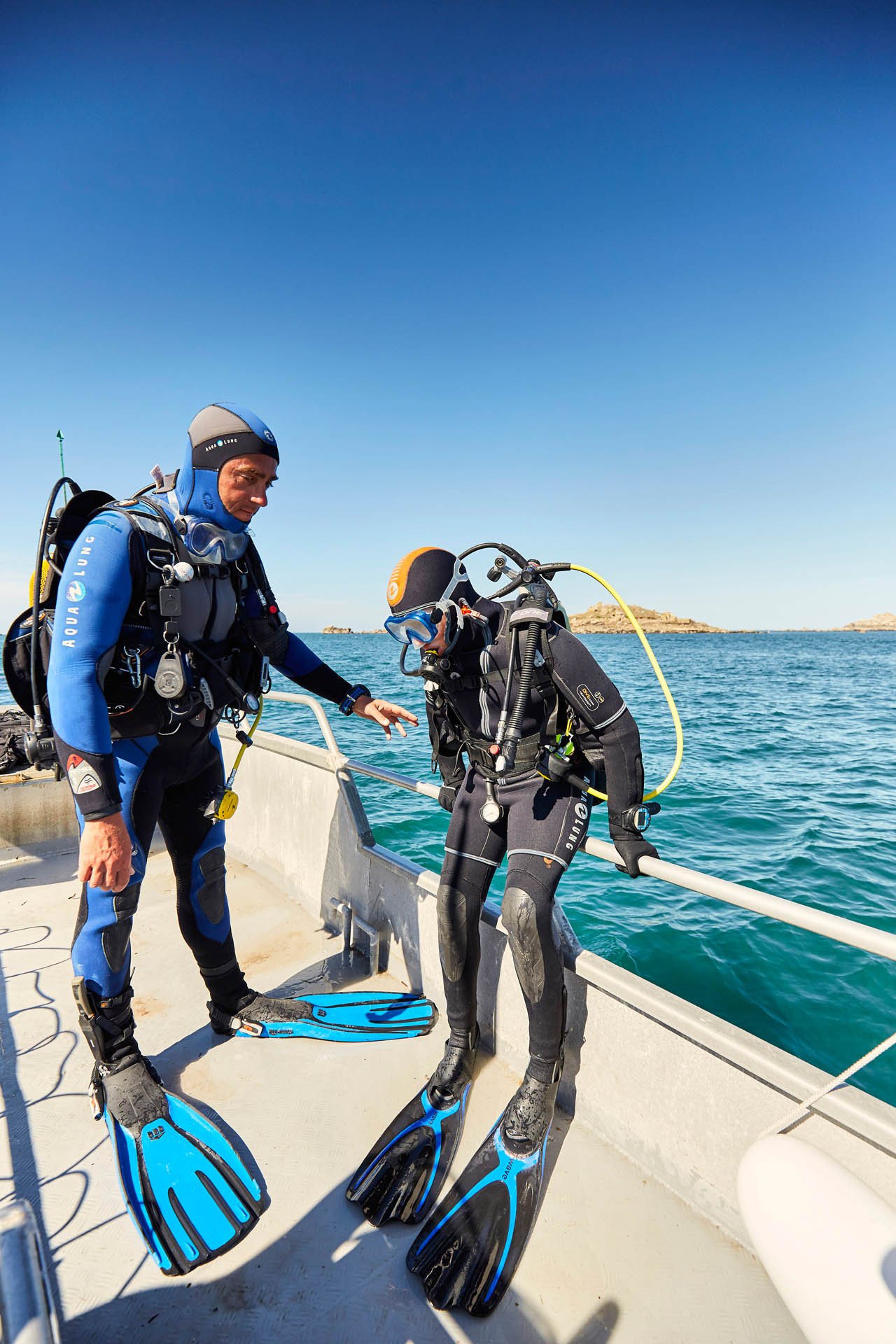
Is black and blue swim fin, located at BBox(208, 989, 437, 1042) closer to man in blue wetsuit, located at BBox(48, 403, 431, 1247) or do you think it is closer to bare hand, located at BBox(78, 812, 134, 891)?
man in blue wetsuit, located at BBox(48, 403, 431, 1247)

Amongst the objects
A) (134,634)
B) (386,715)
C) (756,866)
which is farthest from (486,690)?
(756,866)

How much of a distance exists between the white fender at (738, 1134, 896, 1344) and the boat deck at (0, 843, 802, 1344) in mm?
654

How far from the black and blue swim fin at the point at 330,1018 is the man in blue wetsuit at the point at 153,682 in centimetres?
4

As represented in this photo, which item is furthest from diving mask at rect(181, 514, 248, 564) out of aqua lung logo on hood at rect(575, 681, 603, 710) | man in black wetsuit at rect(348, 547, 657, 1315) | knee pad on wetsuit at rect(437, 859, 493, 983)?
knee pad on wetsuit at rect(437, 859, 493, 983)

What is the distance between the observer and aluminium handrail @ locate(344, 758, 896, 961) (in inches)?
59.0

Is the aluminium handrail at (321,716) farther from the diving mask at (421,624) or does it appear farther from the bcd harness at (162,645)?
the diving mask at (421,624)

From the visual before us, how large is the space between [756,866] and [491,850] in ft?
18.7

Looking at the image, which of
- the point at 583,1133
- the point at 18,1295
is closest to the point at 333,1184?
the point at 583,1133

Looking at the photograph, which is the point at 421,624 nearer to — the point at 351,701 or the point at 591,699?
the point at 591,699

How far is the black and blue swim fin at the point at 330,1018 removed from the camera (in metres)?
2.86

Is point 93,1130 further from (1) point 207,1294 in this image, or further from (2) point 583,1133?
(2) point 583,1133

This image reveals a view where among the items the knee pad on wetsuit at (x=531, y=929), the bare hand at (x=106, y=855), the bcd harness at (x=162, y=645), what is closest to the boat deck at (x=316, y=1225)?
the knee pad on wetsuit at (x=531, y=929)

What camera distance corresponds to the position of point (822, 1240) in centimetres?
130

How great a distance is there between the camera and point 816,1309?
1243 mm
